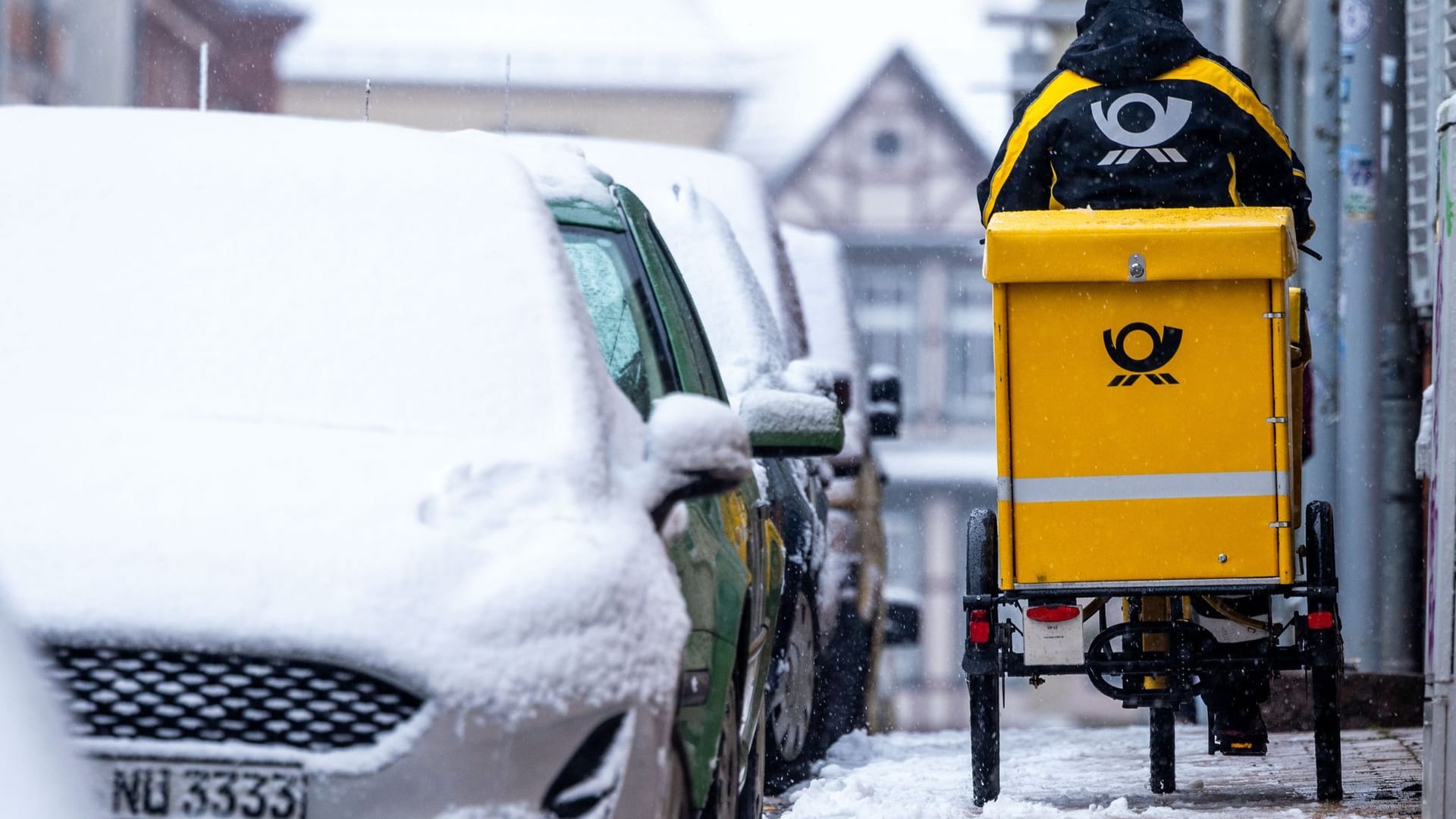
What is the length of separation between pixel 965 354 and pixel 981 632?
50284 millimetres

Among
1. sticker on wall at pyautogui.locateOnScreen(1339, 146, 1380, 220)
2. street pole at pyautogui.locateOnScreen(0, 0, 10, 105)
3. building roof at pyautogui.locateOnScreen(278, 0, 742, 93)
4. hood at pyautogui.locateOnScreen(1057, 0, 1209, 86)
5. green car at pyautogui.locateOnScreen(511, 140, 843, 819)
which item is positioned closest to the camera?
green car at pyautogui.locateOnScreen(511, 140, 843, 819)

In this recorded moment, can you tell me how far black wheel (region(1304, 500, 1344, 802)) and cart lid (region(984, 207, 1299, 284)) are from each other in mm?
831

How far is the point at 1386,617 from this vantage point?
10953mm

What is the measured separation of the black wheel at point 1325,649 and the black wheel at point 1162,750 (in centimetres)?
46

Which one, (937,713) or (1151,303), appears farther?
(937,713)

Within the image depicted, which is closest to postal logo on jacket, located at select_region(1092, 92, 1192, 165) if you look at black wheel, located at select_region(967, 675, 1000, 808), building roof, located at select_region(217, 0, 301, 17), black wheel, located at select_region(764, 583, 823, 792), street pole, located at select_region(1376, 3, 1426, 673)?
black wheel, located at select_region(967, 675, 1000, 808)

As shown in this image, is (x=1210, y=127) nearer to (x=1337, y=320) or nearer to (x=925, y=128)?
(x=1337, y=320)

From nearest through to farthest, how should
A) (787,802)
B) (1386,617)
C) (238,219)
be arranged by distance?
(238,219)
(787,802)
(1386,617)

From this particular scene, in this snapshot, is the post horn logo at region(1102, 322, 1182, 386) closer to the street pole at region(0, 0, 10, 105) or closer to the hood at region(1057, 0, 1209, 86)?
the hood at region(1057, 0, 1209, 86)

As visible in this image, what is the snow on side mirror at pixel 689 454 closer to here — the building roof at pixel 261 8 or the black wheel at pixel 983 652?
the black wheel at pixel 983 652

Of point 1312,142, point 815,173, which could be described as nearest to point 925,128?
point 815,173

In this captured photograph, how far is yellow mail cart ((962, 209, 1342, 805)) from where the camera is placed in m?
6.39

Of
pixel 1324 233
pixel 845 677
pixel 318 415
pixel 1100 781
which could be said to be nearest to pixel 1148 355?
pixel 1100 781

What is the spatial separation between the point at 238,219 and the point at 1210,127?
10.9 feet
